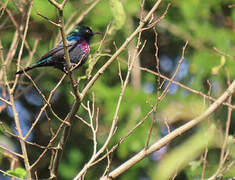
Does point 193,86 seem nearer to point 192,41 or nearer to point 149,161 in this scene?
point 192,41

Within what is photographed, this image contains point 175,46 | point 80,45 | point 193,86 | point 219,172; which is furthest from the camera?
point 175,46

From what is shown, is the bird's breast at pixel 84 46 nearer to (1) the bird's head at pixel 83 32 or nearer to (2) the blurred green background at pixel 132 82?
(1) the bird's head at pixel 83 32

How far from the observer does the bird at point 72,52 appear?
216 inches

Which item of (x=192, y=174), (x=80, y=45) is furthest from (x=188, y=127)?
(x=80, y=45)

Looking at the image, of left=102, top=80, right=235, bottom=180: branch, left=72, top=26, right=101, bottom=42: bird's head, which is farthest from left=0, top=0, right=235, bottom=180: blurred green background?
left=102, top=80, right=235, bottom=180: branch

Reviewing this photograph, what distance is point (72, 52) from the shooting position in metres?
5.80

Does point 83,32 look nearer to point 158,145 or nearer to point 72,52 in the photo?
point 72,52

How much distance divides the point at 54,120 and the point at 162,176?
159 inches

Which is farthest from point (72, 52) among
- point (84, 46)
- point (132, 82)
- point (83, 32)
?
point (132, 82)

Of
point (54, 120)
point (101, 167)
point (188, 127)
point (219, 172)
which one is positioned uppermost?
point (188, 127)

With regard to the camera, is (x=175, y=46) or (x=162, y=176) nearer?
(x=162, y=176)

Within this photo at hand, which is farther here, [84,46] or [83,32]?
[83,32]

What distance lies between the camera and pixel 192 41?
25.4 ft

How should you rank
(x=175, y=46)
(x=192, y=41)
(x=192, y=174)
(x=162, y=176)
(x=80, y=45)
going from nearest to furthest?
(x=162, y=176) → (x=192, y=174) → (x=80, y=45) → (x=192, y=41) → (x=175, y=46)
